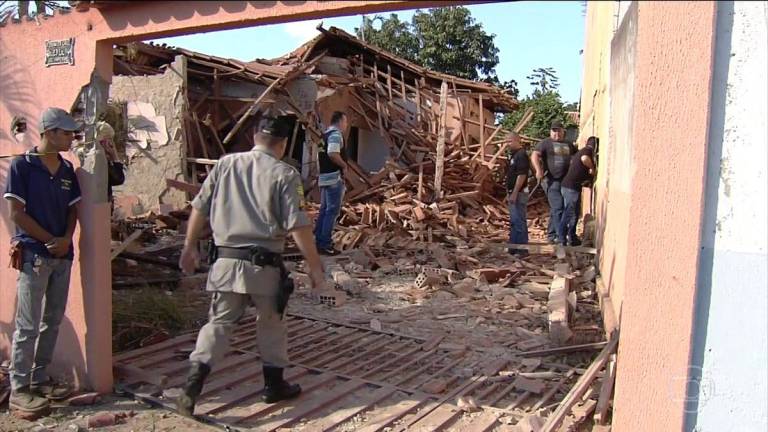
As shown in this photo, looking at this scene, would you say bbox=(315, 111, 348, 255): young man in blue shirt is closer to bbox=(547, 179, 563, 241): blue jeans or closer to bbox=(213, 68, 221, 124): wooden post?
bbox=(547, 179, 563, 241): blue jeans

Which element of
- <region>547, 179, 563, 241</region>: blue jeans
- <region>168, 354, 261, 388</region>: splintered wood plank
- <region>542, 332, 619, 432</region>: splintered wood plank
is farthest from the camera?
<region>547, 179, 563, 241</region>: blue jeans

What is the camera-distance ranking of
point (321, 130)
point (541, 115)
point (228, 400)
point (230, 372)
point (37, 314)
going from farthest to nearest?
point (541, 115)
point (321, 130)
point (230, 372)
point (228, 400)
point (37, 314)

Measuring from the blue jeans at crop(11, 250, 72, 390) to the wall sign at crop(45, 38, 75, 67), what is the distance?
134cm

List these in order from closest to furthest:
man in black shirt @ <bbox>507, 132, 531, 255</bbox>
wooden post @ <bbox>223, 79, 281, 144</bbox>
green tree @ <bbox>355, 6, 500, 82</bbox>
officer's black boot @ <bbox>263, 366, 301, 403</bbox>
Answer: officer's black boot @ <bbox>263, 366, 301, 403</bbox> < man in black shirt @ <bbox>507, 132, 531, 255</bbox> < wooden post @ <bbox>223, 79, 281, 144</bbox> < green tree @ <bbox>355, 6, 500, 82</bbox>

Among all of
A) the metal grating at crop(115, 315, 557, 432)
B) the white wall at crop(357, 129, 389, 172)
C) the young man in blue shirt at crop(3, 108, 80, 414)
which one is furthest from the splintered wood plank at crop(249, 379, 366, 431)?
the white wall at crop(357, 129, 389, 172)

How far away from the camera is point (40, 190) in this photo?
13.4ft

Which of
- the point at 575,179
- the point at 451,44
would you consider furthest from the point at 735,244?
the point at 451,44

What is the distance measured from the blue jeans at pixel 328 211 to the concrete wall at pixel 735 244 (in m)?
6.59

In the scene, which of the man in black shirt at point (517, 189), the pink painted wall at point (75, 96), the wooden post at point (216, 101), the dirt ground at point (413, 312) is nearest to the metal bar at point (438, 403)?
the dirt ground at point (413, 312)

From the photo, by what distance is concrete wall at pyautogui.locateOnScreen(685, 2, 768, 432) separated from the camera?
109 inches

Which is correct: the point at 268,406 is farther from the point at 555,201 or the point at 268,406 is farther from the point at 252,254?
the point at 555,201

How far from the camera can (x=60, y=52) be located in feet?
14.2

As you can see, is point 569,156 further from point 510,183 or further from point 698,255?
point 698,255

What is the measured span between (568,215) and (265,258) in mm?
6660
